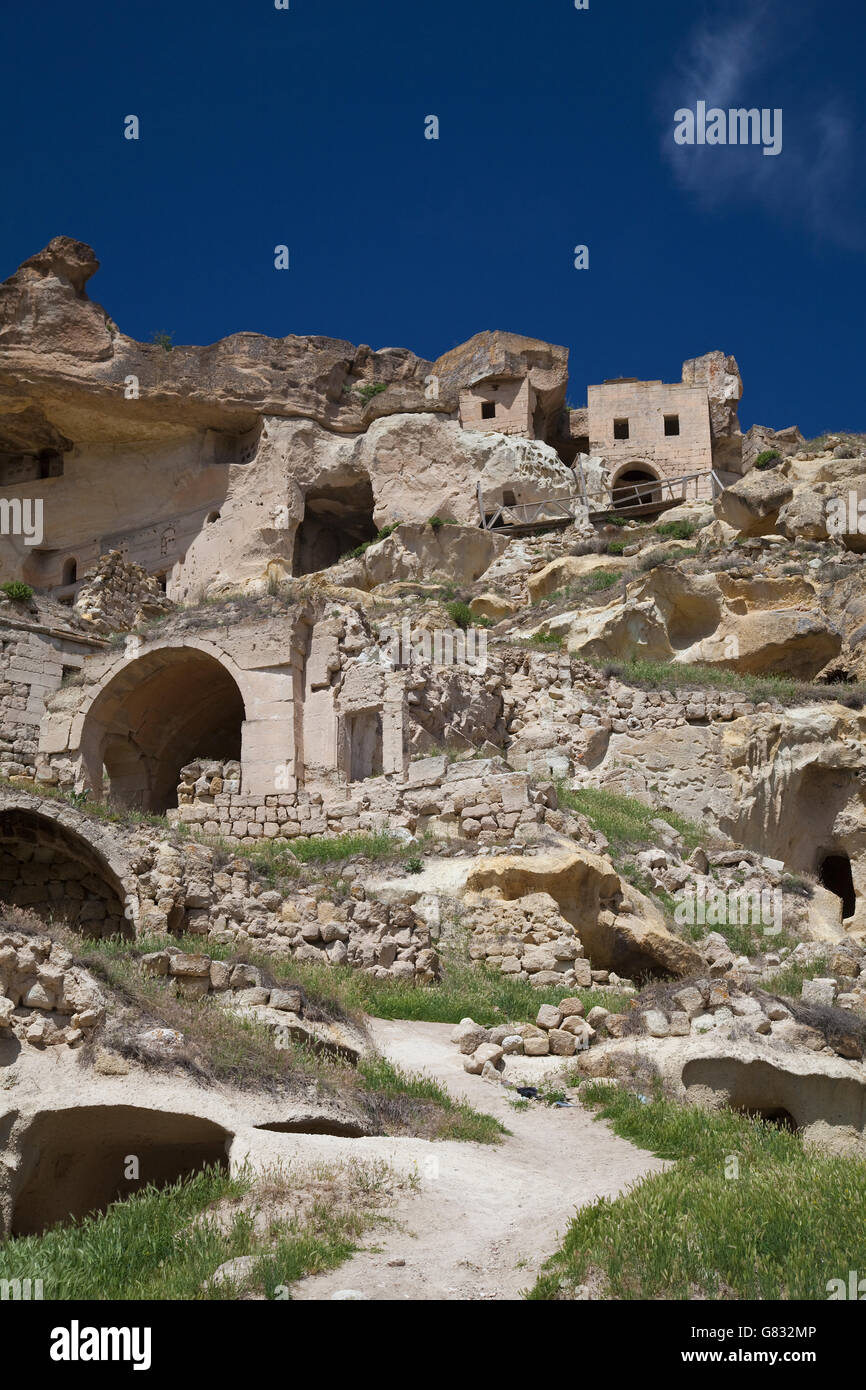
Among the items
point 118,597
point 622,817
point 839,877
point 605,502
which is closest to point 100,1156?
point 622,817

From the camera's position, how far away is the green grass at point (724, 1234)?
644cm

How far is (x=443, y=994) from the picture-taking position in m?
14.0

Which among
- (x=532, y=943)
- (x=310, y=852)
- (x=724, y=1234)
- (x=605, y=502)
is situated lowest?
(x=724, y=1234)

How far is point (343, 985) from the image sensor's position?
13.7m

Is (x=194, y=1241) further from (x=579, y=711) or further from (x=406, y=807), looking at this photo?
(x=579, y=711)

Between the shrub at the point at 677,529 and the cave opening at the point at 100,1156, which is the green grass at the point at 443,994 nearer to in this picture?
the cave opening at the point at 100,1156

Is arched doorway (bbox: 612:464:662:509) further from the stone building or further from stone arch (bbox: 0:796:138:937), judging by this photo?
stone arch (bbox: 0:796:138:937)

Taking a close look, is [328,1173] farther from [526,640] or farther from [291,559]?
[291,559]

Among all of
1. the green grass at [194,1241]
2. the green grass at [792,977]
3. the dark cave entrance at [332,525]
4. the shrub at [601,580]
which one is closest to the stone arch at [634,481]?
the dark cave entrance at [332,525]

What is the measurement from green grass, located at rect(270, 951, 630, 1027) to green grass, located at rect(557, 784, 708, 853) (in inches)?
A: 169

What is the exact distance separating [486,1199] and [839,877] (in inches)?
643

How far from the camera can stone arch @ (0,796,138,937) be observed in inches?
667

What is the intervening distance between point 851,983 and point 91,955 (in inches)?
335
